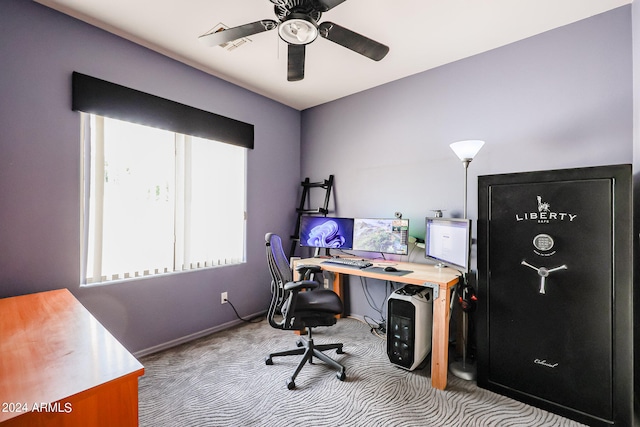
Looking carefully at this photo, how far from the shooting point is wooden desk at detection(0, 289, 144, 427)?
0.80m

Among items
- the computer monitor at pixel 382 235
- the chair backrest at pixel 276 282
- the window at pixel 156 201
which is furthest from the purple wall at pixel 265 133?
the chair backrest at pixel 276 282

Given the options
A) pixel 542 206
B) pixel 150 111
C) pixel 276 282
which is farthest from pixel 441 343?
pixel 150 111

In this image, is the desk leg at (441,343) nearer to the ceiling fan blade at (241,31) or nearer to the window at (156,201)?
the ceiling fan blade at (241,31)

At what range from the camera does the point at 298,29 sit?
1669 mm

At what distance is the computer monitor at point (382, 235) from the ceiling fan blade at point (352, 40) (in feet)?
4.94

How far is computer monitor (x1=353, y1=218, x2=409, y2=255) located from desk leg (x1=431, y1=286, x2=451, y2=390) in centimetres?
71

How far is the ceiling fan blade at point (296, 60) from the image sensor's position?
188 cm

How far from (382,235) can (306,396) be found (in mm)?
1573

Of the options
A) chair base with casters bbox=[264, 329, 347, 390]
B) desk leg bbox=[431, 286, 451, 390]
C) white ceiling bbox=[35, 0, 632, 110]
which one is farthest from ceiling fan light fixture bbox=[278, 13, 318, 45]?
chair base with casters bbox=[264, 329, 347, 390]

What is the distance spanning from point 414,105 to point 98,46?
9.19 feet

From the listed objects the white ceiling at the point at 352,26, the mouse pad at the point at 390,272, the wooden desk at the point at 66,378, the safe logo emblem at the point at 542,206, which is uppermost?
the white ceiling at the point at 352,26

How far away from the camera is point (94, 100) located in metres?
2.17

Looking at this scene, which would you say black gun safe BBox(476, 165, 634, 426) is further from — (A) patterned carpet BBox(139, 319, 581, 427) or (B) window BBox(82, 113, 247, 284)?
(B) window BBox(82, 113, 247, 284)

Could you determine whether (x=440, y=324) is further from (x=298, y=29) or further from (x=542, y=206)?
(x=298, y=29)
